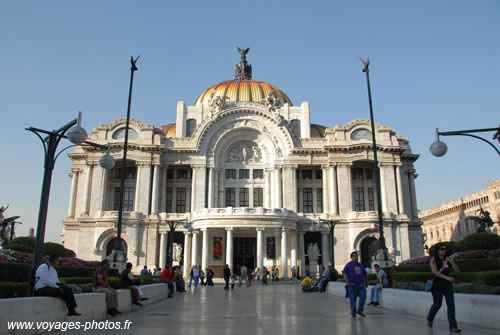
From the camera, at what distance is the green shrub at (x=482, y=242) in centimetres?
3894

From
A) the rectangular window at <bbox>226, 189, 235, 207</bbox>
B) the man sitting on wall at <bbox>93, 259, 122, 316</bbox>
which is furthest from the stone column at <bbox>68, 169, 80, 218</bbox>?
the man sitting on wall at <bbox>93, 259, 122, 316</bbox>

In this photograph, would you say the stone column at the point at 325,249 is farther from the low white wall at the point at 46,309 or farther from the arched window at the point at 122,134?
the low white wall at the point at 46,309

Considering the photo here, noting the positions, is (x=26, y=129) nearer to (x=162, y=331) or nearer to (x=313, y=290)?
(x=162, y=331)

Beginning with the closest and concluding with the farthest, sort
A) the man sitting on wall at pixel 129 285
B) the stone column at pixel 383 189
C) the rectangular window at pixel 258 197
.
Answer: the man sitting on wall at pixel 129 285 → the stone column at pixel 383 189 → the rectangular window at pixel 258 197

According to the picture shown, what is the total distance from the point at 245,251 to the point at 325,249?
9.90 m

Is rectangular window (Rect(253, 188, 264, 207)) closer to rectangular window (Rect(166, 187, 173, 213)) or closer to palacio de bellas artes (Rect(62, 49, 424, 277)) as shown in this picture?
palacio de bellas artes (Rect(62, 49, 424, 277))

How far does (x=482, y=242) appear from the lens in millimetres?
39000

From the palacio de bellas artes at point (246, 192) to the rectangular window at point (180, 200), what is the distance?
0.14 m

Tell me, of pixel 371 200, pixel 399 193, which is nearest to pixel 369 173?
pixel 371 200

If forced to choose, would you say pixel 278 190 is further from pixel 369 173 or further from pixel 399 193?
pixel 399 193

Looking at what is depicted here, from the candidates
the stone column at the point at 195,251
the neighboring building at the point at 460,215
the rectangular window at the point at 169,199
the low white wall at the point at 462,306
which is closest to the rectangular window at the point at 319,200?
the stone column at the point at 195,251

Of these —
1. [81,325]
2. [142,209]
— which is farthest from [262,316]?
[142,209]

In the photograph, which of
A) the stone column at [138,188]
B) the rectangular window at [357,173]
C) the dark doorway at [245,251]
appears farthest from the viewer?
the rectangular window at [357,173]

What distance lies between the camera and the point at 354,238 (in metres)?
51.7
